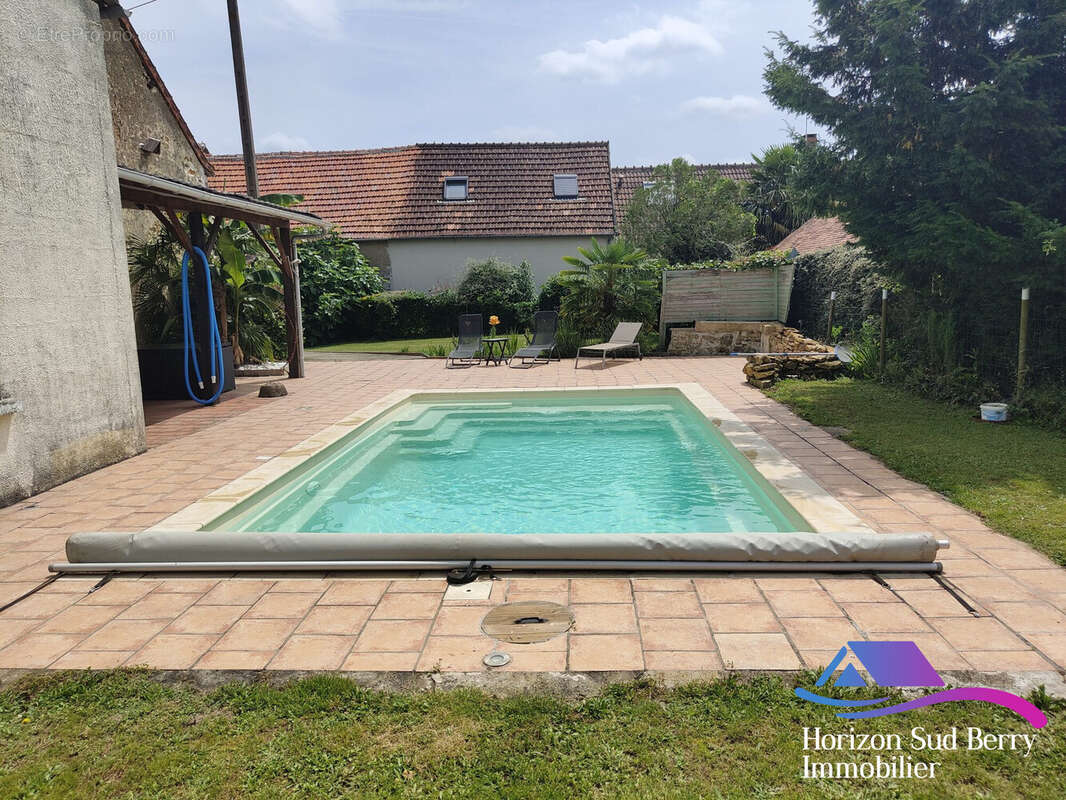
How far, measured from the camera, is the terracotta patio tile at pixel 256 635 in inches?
130

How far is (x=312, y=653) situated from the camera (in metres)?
3.22

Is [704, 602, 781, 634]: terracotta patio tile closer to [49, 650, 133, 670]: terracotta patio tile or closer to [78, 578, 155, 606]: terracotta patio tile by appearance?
[49, 650, 133, 670]: terracotta patio tile

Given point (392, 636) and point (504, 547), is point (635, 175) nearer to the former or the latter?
point (504, 547)

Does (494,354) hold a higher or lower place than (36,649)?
higher

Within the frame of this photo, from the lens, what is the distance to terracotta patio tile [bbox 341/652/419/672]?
10.0 feet

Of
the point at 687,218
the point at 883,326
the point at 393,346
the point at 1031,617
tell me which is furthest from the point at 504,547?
the point at 687,218

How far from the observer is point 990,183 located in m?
8.05

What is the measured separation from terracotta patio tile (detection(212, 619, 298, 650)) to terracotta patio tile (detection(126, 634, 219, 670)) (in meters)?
0.08

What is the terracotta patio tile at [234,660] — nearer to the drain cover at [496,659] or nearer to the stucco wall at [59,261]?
the drain cover at [496,659]

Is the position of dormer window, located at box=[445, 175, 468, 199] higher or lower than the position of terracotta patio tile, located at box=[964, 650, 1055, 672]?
higher

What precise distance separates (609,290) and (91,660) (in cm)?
1435

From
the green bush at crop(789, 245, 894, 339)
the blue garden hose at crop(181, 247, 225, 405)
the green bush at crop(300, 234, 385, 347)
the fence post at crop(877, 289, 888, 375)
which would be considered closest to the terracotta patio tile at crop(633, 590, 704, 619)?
the blue garden hose at crop(181, 247, 225, 405)

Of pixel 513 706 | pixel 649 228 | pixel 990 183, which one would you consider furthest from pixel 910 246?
pixel 649 228

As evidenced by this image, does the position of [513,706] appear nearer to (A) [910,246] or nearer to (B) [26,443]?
(B) [26,443]
